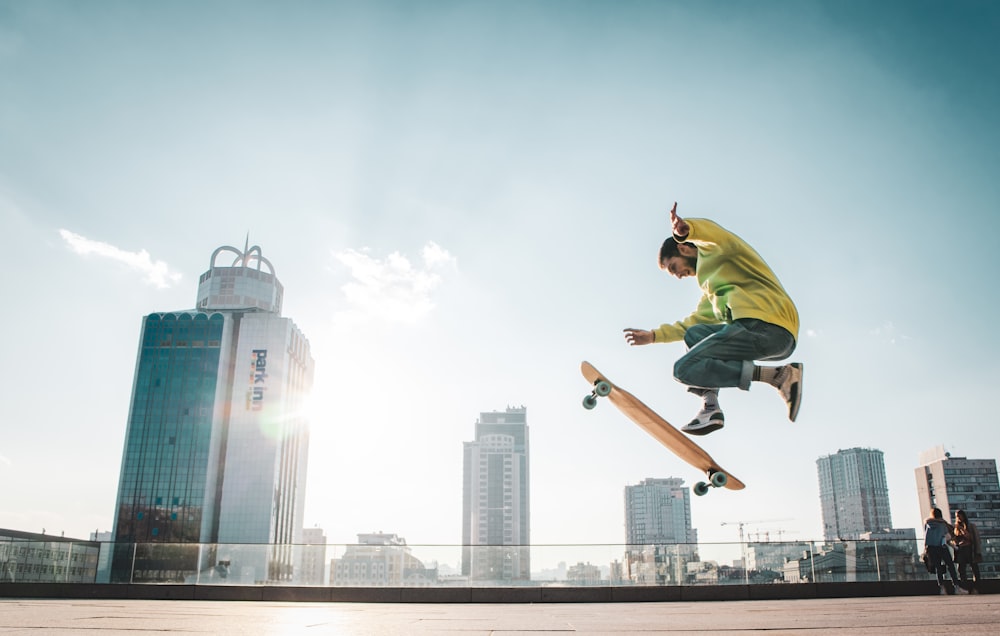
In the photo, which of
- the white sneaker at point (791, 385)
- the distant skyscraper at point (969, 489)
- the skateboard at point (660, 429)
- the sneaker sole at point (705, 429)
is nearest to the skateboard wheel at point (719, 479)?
the skateboard at point (660, 429)

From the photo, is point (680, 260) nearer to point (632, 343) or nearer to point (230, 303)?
point (632, 343)

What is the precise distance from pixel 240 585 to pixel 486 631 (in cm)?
1260

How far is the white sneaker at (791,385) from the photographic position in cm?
694

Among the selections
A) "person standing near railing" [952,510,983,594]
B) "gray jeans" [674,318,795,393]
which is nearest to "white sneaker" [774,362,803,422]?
"gray jeans" [674,318,795,393]

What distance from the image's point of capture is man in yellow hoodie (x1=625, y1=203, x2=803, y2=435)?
6.50 m

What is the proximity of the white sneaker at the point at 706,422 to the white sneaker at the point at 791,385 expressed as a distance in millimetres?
598

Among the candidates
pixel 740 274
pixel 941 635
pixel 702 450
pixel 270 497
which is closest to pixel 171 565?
pixel 702 450

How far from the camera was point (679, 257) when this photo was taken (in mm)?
7344

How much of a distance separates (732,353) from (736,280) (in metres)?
0.65

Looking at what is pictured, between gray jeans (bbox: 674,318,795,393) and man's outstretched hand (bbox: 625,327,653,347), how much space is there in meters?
0.80

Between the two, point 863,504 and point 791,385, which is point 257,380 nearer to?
point 791,385

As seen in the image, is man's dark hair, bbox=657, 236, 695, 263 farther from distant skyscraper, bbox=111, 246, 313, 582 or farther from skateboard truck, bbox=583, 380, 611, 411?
distant skyscraper, bbox=111, 246, 313, 582

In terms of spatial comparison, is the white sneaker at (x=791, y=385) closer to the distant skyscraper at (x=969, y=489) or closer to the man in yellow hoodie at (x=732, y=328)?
the man in yellow hoodie at (x=732, y=328)

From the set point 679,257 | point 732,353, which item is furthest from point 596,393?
point 732,353
